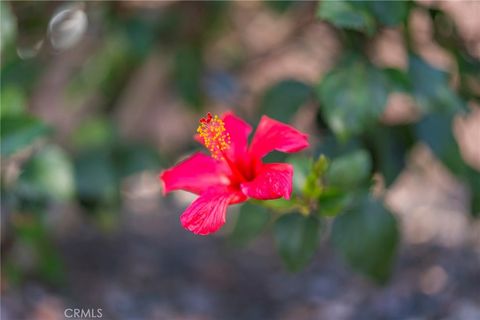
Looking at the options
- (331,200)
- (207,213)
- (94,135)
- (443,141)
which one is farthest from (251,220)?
(94,135)

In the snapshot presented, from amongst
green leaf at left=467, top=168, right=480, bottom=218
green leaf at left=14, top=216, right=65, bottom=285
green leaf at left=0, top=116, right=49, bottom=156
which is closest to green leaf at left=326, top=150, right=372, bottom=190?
green leaf at left=467, top=168, right=480, bottom=218

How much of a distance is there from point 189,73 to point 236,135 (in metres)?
0.99

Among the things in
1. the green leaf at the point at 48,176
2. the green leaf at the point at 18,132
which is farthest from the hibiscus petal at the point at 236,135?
the green leaf at the point at 48,176

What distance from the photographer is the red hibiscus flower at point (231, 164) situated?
94 centimetres

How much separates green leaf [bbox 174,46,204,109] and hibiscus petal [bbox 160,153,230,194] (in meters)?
0.98

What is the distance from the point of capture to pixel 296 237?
1.22 metres

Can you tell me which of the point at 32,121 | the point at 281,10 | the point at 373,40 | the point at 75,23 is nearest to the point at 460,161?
the point at 373,40

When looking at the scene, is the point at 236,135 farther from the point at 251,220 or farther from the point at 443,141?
the point at 443,141

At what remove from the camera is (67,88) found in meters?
2.24

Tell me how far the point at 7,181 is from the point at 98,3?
23.9 inches

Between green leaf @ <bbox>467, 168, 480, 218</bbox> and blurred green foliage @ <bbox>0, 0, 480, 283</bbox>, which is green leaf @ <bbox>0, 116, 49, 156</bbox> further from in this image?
green leaf @ <bbox>467, 168, 480, 218</bbox>

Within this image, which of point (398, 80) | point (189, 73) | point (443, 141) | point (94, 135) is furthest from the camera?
point (189, 73)

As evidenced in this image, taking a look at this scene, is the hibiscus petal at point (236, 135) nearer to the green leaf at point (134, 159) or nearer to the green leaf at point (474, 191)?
the green leaf at point (474, 191)

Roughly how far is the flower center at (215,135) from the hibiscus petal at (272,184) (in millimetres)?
92
